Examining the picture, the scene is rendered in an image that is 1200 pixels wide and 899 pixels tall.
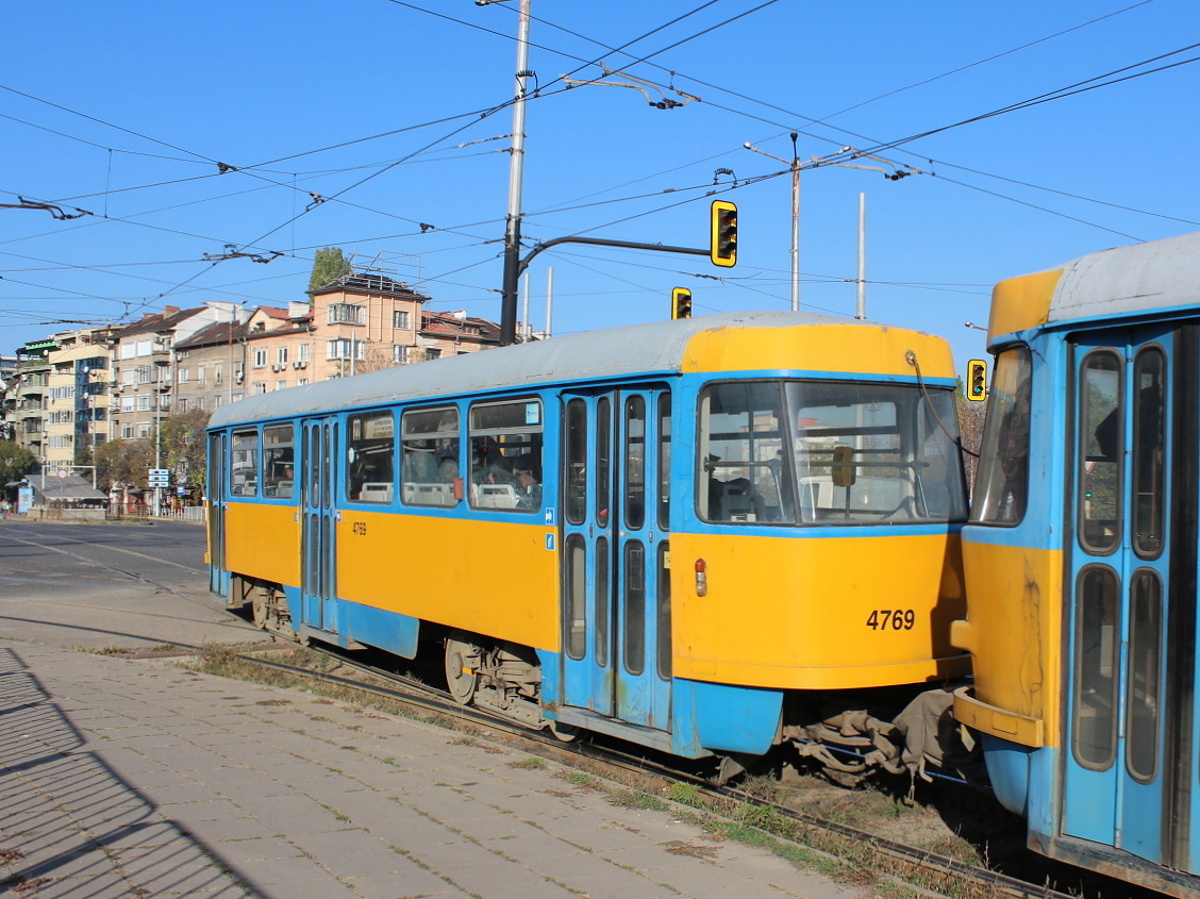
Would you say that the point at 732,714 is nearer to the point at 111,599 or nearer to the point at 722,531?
the point at 722,531

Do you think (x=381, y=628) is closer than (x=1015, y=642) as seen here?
No

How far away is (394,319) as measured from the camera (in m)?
71.2

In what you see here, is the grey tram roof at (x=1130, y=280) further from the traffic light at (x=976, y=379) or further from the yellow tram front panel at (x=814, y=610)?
the traffic light at (x=976, y=379)

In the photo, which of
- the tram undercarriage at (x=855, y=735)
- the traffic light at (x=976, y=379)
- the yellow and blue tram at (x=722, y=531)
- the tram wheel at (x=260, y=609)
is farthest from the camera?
the tram wheel at (x=260, y=609)

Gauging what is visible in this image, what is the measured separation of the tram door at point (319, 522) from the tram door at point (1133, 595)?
903 cm

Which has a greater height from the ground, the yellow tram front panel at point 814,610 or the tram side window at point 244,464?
the tram side window at point 244,464

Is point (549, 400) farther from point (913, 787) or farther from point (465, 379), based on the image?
point (913, 787)

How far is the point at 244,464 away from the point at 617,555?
31.5ft

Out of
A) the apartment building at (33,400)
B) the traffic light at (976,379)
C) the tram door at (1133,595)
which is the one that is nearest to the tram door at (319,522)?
the traffic light at (976,379)

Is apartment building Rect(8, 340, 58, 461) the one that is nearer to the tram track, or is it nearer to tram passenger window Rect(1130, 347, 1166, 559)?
the tram track

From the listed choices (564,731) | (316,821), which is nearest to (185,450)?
(564,731)

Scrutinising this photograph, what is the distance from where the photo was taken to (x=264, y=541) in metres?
15.3

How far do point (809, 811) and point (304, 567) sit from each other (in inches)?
325

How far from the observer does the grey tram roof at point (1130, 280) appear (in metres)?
4.84
